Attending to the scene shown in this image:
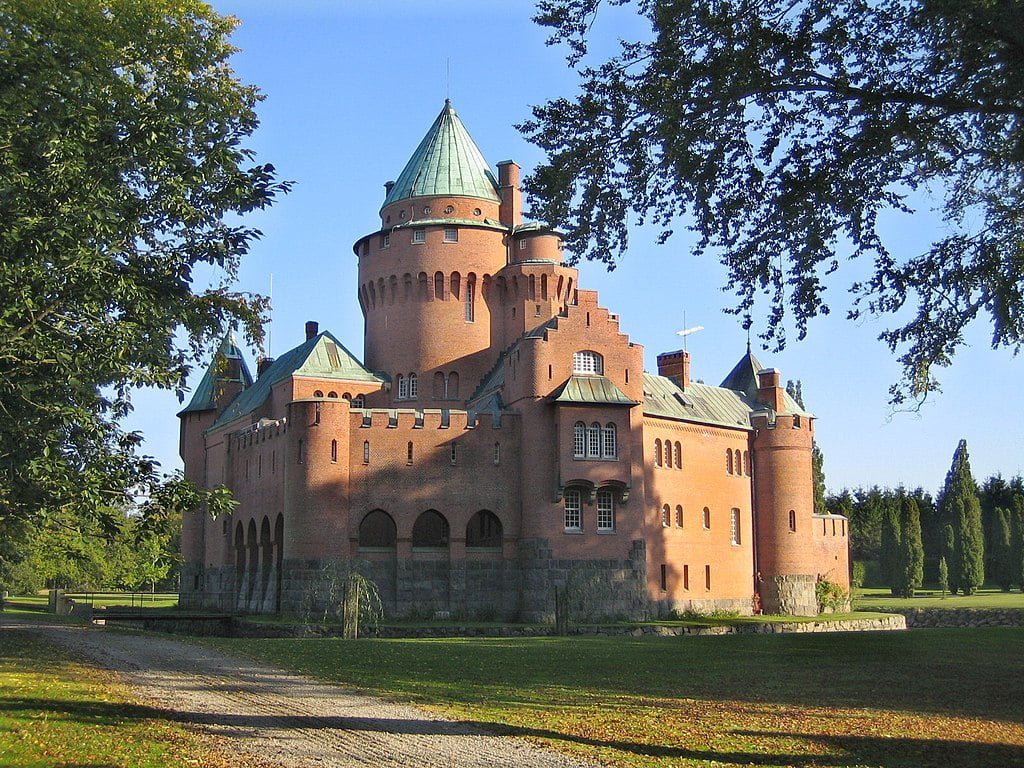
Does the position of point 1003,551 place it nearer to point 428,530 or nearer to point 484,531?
point 484,531

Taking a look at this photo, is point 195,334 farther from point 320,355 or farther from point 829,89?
point 320,355

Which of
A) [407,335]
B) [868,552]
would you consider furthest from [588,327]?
[868,552]

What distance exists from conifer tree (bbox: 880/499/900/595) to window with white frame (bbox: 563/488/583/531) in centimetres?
4298

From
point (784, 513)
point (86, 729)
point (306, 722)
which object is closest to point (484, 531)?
point (784, 513)

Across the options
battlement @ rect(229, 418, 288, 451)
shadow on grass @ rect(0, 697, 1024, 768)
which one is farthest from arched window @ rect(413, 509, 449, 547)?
shadow on grass @ rect(0, 697, 1024, 768)

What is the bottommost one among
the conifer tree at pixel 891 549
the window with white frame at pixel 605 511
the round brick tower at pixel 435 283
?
the conifer tree at pixel 891 549

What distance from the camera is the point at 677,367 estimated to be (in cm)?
6650

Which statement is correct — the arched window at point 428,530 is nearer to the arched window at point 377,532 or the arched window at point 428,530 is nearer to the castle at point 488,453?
the castle at point 488,453

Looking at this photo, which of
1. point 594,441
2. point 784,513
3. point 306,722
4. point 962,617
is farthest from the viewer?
point 962,617

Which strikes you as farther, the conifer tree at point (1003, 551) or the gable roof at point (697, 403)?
the conifer tree at point (1003, 551)

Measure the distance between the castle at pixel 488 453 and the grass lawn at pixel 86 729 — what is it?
98.3ft

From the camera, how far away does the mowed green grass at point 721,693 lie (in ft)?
49.9

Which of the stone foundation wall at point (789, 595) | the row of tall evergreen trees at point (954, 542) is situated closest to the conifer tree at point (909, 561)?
the row of tall evergreen trees at point (954, 542)

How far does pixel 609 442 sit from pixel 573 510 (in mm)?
3393
